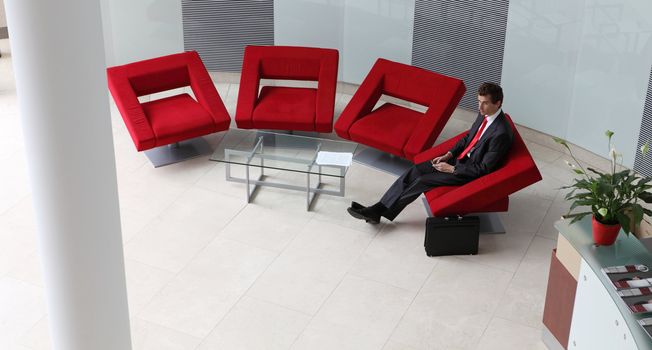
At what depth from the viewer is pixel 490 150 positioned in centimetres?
770

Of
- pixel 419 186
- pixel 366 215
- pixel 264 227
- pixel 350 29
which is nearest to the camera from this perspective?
pixel 419 186

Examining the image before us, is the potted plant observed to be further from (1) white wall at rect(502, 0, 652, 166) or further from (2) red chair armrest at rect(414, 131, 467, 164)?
(1) white wall at rect(502, 0, 652, 166)

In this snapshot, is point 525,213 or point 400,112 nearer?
point 525,213

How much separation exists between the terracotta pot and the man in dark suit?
2.04 metres

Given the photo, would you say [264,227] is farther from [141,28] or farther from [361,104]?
[141,28]

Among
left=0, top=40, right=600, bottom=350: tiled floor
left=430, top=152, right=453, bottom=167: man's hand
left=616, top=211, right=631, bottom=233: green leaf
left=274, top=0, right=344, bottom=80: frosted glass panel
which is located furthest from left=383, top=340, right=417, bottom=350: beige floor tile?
left=274, top=0, right=344, bottom=80: frosted glass panel

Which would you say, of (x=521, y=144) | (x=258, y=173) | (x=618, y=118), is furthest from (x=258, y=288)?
(x=618, y=118)

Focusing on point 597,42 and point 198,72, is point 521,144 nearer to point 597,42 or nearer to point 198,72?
point 597,42

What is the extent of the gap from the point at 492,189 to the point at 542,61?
104 inches

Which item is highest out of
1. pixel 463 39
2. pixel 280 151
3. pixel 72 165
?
pixel 72 165

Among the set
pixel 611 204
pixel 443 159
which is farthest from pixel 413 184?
pixel 611 204

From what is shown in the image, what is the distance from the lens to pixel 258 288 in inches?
288

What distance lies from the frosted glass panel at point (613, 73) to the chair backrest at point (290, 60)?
2.89m

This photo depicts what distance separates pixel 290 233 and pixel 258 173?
1.33 meters
